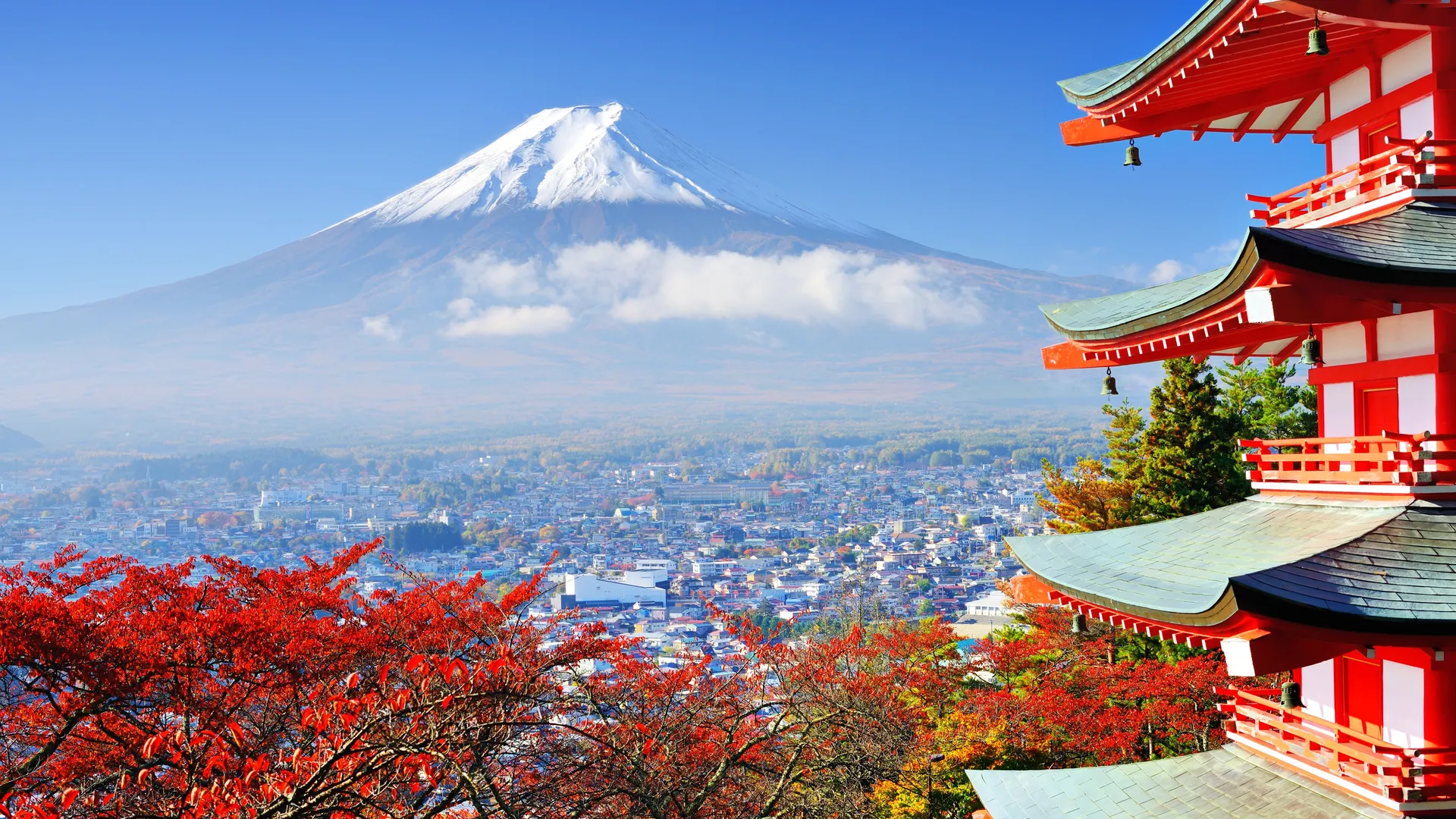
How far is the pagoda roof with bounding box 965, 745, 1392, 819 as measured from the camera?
549 cm

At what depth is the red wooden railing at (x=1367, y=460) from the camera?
5035 mm

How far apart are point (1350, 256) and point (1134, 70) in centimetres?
192

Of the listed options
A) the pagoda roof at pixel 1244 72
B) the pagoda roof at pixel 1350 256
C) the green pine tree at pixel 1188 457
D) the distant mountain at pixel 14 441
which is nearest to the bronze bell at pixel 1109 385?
the pagoda roof at pixel 1350 256

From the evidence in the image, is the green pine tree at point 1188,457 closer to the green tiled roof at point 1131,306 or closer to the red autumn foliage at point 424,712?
the red autumn foliage at point 424,712

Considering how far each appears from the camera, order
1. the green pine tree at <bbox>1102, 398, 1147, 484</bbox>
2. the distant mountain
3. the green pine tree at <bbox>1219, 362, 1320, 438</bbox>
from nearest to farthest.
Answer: the green pine tree at <bbox>1102, 398, 1147, 484</bbox> < the green pine tree at <bbox>1219, 362, 1320, 438</bbox> < the distant mountain

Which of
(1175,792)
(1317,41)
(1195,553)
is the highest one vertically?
(1317,41)

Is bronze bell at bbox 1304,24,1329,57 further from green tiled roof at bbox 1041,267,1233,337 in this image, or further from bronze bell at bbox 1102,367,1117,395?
bronze bell at bbox 1102,367,1117,395

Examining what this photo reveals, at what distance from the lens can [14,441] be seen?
108 m

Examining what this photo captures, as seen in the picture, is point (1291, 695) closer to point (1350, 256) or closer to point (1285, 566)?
point (1285, 566)

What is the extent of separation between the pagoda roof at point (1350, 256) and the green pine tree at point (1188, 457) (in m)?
12.1

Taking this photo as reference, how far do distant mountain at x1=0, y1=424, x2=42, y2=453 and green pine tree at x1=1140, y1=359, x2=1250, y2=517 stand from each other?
11152cm

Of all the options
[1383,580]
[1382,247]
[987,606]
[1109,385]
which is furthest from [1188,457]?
[987,606]

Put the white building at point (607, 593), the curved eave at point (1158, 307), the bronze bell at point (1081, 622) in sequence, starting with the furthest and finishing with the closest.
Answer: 1. the white building at point (607, 593)
2. the bronze bell at point (1081, 622)
3. the curved eave at point (1158, 307)

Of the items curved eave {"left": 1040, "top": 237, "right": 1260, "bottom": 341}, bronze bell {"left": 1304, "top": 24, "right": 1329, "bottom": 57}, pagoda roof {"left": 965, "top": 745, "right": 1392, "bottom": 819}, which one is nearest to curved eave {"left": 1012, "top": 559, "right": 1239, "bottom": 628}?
pagoda roof {"left": 965, "top": 745, "right": 1392, "bottom": 819}
